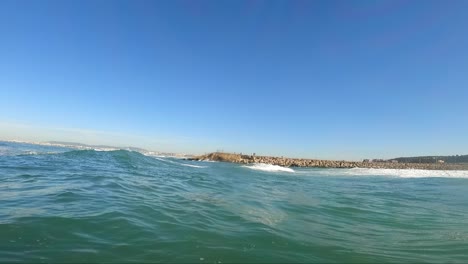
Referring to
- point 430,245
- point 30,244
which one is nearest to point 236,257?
point 30,244

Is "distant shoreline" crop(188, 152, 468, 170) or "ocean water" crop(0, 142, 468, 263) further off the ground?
"distant shoreline" crop(188, 152, 468, 170)

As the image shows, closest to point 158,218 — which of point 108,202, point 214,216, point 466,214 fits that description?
point 214,216

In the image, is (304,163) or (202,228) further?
(304,163)

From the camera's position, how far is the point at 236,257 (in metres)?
5.14

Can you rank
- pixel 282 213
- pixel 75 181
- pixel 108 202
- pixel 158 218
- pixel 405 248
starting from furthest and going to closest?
pixel 75 181
pixel 282 213
pixel 108 202
pixel 158 218
pixel 405 248

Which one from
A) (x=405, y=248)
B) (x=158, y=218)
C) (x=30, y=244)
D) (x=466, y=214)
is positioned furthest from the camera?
(x=466, y=214)

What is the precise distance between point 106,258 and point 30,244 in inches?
51.9

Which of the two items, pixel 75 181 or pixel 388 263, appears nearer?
pixel 388 263

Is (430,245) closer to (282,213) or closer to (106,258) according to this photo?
(282,213)

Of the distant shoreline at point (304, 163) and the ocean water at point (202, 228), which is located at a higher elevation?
the distant shoreline at point (304, 163)

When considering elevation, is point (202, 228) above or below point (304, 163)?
below

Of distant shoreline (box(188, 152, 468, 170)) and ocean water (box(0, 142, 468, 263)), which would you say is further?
distant shoreline (box(188, 152, 468, 170))

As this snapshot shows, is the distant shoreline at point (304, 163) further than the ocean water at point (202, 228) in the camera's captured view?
Yes

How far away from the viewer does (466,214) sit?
10.7 m
